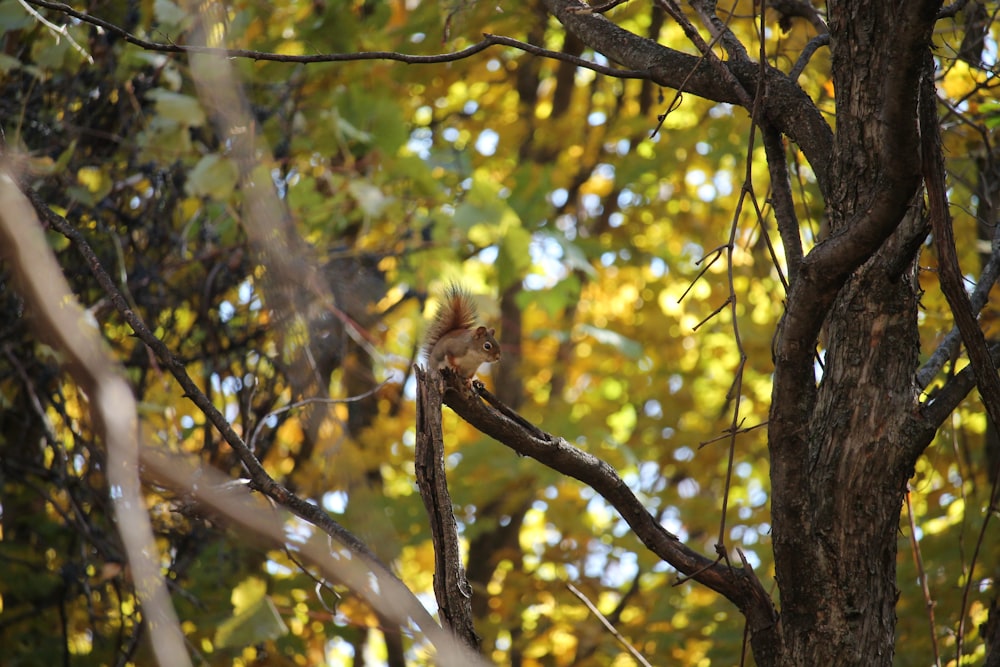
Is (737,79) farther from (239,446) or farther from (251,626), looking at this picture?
(251,626)

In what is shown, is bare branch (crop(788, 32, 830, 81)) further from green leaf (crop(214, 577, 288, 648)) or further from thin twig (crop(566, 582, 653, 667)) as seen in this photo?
green leaf (crop(214, 577, 288, 648))

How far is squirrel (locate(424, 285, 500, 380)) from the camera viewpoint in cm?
276

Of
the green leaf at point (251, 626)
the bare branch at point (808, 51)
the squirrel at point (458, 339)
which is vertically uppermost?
the squirrel at point (458, 339)

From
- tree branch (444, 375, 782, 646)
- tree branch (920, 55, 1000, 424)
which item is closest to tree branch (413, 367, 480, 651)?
tree branch (444, 375, 782, 646)

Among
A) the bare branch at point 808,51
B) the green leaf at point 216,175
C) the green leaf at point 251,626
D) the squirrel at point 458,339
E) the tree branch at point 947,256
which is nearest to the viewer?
the tree branch at point 947,256

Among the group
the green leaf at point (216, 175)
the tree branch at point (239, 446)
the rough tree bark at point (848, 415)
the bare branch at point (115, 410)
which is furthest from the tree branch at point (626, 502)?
the green leaf at point (216, 175)

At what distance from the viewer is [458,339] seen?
2.81 meters

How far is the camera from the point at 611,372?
6.00 metres

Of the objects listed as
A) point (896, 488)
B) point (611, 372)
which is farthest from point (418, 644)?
point (611, 372)

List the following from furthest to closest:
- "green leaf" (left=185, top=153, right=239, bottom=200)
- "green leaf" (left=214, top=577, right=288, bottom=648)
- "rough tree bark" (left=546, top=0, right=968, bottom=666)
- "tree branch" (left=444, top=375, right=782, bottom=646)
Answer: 1. "green leaf" (left=185, top=153, right=239, bottom=200)
2. "green leaf" (left=214, top=577, right=288, bottom=648)
3. "tree branch" (left=444, top=375, right=782, bottom=646)
4. "rough tree bark" (left=546, top=0, right=968, bottom=666)

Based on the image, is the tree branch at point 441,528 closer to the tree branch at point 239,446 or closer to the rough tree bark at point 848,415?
the tree branch at point 239,446

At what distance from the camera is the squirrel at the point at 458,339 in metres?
2.76

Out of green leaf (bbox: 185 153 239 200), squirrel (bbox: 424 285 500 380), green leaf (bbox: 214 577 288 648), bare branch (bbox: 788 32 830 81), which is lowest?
green leaf (bbox: 214 577 288 648)

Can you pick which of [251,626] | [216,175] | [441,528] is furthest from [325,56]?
[251,626]
